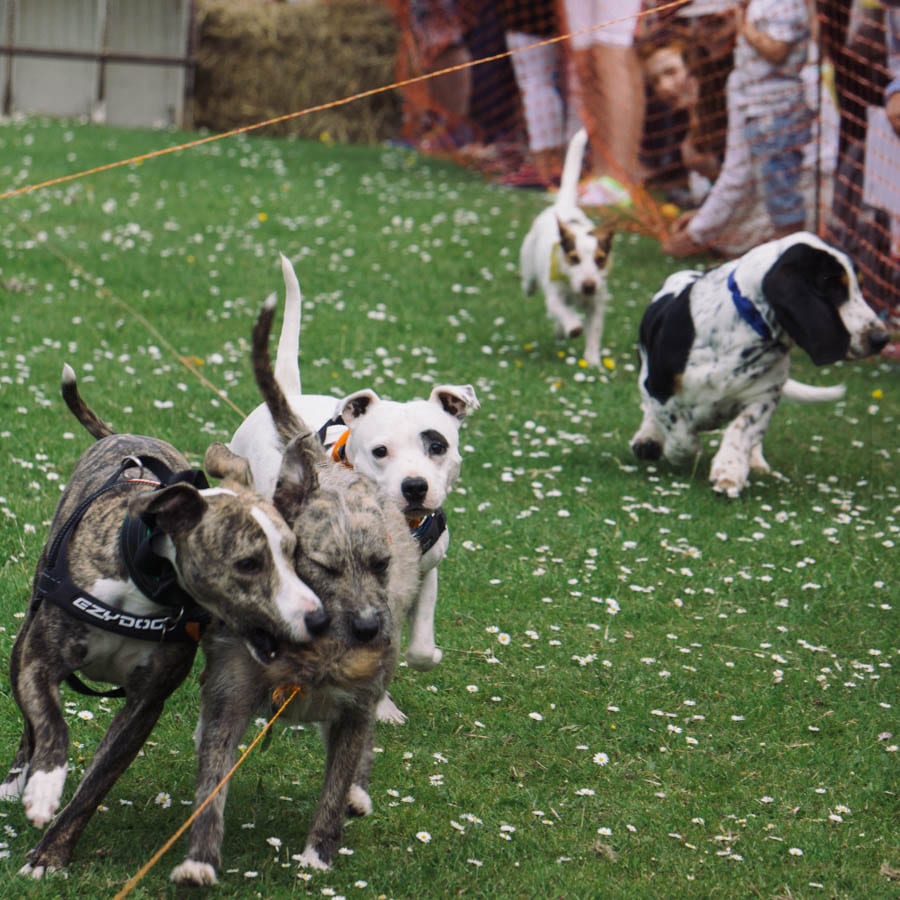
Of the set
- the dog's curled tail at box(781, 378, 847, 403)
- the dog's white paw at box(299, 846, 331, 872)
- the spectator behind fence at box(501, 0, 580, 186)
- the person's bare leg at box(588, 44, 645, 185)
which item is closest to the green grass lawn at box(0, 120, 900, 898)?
the dog's white paw at box(299, 846, 331, 872)

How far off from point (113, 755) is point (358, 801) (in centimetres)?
75

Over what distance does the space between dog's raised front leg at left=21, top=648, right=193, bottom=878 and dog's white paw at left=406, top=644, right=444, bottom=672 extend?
122 centimetres

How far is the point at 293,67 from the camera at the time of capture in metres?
22.3

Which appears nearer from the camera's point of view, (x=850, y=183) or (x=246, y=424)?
(x=246, y=424)

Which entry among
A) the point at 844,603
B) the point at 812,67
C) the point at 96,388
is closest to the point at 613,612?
the point at 844,603

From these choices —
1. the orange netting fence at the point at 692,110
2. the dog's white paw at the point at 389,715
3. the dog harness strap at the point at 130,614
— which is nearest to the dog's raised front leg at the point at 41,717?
the dog harness strap at the point at 130,614

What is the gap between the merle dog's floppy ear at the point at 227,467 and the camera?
4.12 m

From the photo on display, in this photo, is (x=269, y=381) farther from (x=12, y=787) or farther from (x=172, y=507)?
(x=12, y=787)

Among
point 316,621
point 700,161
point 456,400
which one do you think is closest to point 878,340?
point 456,400

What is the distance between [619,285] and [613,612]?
7.50 m

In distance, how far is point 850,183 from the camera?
1216 cm

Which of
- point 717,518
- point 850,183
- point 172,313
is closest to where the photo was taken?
point 717,518

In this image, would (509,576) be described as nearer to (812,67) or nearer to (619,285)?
(619,285)

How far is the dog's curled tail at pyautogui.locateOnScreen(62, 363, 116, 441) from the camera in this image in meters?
4.75
